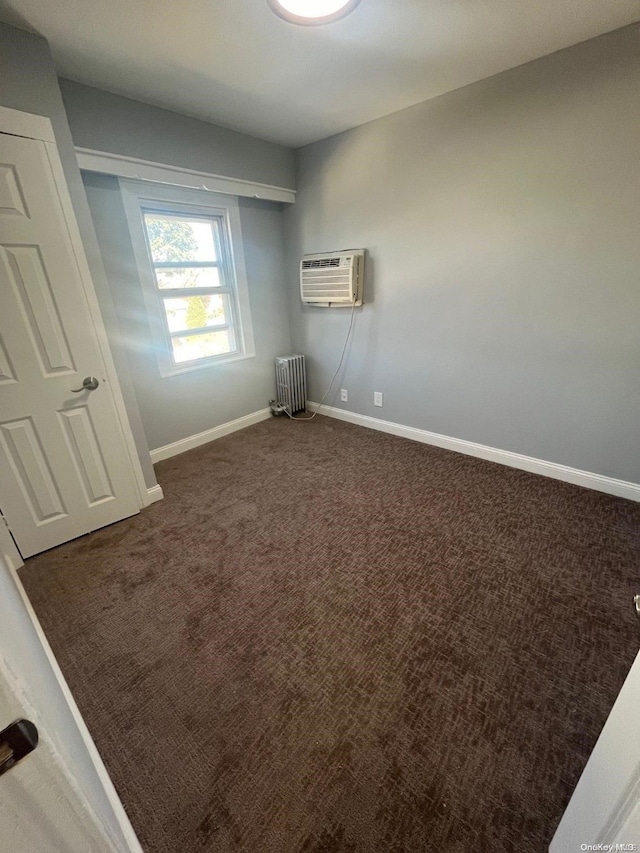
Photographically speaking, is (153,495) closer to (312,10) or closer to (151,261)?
(151,261)

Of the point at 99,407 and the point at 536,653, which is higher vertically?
the point at 99,407

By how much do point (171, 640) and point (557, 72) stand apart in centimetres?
347

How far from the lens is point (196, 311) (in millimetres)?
3055

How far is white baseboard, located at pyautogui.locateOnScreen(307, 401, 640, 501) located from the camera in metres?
2.23

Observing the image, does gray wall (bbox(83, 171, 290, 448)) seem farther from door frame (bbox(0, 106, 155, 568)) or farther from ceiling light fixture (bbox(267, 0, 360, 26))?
ceiling light fixture (bbox(267, 0, 360, 26))

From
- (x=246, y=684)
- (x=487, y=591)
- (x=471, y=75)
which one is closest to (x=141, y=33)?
(x=471, y=75)

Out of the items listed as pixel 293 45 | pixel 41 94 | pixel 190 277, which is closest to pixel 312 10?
pixel 293 45

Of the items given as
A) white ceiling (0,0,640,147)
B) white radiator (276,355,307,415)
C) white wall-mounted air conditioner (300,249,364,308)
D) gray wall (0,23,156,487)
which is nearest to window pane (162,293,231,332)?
white radiator (276,355,307,415)

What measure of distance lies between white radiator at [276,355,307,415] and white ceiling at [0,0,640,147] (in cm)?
196

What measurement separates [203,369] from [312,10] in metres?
2.31

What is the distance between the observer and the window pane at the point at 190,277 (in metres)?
2.77

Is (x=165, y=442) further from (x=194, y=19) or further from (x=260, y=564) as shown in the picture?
(x=194, y=19)

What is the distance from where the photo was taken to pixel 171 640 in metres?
1.45

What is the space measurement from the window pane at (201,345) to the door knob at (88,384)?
1040 mm
